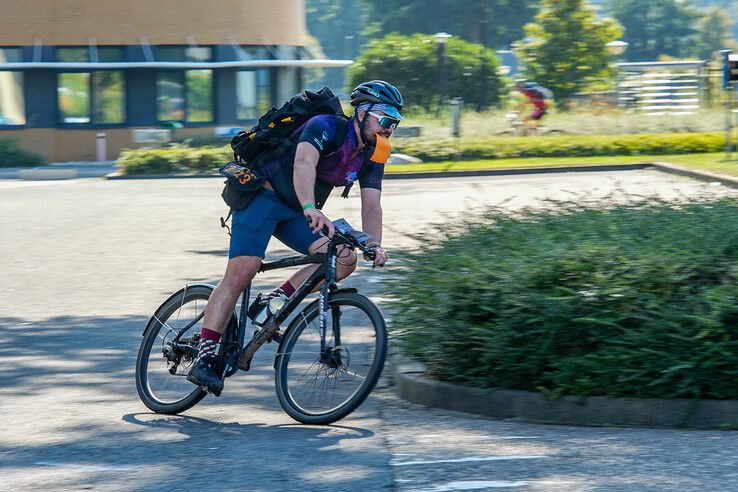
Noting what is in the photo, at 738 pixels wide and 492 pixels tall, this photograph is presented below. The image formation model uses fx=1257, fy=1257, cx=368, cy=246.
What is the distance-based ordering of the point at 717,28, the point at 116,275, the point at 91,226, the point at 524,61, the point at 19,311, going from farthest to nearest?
the point at 717,28 → the point at 524,61 → the point at 91,226 → the point at 116,275 → the point at 19,311

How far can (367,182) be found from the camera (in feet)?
20.6

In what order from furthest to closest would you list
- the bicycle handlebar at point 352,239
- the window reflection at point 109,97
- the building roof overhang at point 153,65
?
the window reflection at point 109,97 → the building roof overhang at point 153,65 → the bicycle handlebar at point 352,239

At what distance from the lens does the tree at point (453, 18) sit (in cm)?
8231

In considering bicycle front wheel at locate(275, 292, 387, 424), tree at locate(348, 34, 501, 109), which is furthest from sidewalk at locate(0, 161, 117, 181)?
bicycle front wheel at locate(275, 292, 387, 424)

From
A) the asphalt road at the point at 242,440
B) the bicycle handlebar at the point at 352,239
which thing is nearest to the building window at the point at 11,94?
the asphalt road at the point at 242,440

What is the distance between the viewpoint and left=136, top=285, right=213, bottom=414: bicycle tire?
6422mm

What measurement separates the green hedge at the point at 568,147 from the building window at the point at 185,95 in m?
11.8

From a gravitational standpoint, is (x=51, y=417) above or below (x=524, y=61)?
below

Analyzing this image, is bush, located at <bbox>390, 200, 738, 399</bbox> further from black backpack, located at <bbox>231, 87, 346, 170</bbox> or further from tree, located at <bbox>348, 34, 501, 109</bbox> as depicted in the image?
tree, located at <bbox>348, 34, 501, 109</bbox>

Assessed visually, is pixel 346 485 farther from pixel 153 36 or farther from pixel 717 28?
pixel 717 28

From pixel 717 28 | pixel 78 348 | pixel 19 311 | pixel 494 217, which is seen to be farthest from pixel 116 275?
pixel 717 28

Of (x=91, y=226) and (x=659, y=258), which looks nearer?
(x=659, y=258)

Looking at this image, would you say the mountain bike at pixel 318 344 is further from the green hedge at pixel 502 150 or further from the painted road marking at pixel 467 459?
the green hedge at pixel 502 150

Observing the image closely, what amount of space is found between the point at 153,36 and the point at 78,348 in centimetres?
3217
